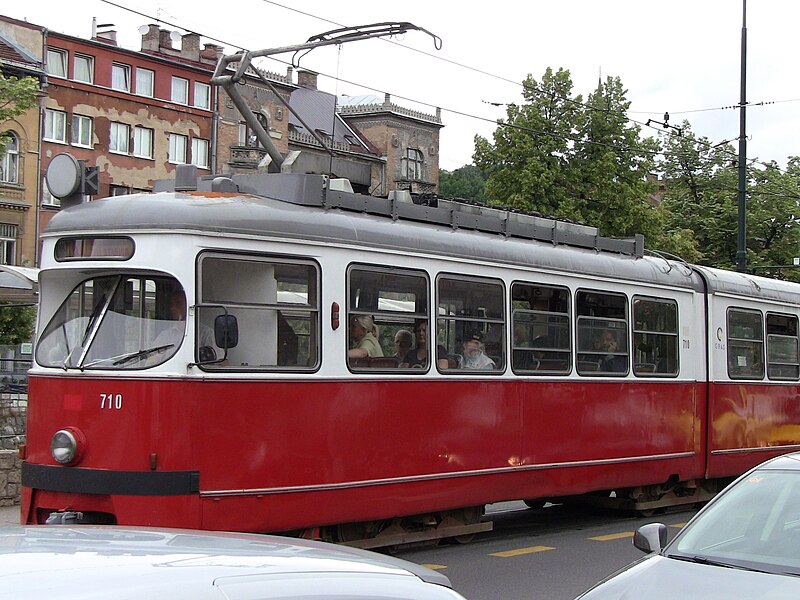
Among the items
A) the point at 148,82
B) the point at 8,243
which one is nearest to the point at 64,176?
the point at 8,243

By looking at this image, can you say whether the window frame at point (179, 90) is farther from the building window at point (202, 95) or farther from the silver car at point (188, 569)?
the silver car at point (188, 569)

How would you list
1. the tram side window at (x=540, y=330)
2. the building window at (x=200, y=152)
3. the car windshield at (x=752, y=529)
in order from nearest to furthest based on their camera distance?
the car windshield at (x=752, y=529) → the tram side window at (x=540, y=330) → the building window at (x=200, y=152)

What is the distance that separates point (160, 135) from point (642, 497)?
41.1 m

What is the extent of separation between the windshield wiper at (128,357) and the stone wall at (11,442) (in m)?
4.86

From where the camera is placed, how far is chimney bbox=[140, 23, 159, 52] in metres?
55.5

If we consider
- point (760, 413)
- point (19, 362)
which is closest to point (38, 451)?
point (760, 413)

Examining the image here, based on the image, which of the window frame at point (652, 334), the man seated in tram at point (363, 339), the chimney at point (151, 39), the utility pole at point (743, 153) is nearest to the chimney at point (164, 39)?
the chimney at point (151, 39)

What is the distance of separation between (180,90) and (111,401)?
46.2m

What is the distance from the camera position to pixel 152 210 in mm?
9297

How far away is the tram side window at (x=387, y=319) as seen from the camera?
10.0 metres

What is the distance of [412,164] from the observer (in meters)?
68.0

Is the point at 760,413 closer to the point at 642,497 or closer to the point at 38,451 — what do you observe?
the point at 642,497

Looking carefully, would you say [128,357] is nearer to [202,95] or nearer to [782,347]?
[782,347]

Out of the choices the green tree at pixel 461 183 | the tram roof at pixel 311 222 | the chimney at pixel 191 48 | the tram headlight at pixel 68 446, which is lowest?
the tram headlight at pixel 68 446
